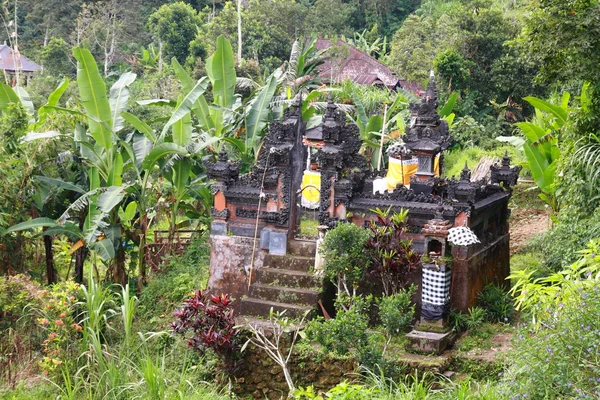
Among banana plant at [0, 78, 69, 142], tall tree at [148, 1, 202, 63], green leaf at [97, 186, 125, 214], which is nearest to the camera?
green leaf at [97, 186, 125, 214]

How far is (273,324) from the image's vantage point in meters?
8.77

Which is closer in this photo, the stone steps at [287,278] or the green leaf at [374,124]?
the stone steps at [287,278]

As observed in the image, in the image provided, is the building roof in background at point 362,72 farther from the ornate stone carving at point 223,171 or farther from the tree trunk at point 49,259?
the ornate stone carving at point 223,171

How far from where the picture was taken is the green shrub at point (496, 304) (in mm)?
9742

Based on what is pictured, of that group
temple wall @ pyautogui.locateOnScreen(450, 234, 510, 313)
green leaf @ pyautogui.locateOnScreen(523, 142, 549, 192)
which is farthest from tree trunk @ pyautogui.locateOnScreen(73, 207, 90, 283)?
green leaf @ pyautogui.locateOnScreen(523, 142, 549, 192)

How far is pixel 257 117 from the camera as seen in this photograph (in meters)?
12.4

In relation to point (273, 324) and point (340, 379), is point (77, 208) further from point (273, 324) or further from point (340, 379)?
point (340, 379)

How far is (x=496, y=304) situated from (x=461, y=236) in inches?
52.0

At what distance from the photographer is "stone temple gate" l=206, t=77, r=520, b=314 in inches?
375

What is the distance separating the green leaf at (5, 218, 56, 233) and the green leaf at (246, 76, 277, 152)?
3238 millimetres

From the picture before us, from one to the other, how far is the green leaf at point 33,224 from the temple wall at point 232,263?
7.21ft

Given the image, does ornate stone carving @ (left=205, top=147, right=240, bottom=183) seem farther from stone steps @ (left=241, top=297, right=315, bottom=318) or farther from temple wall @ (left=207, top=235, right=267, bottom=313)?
stone steps @ (left=241, top=297, right=315, bottom=318)

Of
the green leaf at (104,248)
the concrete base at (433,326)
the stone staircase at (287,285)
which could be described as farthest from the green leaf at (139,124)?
the concrete base at (433,326)

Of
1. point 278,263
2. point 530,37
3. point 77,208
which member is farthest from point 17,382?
point 530,37
